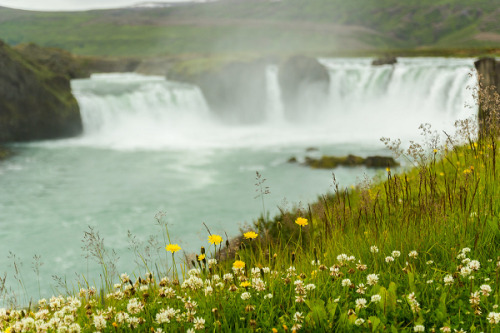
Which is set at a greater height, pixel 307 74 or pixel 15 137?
pixel 307 74

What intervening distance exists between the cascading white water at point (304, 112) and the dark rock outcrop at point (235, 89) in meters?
0.58

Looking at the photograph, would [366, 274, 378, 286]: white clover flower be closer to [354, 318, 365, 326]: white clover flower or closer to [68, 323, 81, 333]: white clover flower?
[354, 318, 365, 326]: white clover flower

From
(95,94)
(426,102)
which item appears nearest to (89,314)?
(95,94)

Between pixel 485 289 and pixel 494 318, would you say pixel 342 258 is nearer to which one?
pixel 485 289

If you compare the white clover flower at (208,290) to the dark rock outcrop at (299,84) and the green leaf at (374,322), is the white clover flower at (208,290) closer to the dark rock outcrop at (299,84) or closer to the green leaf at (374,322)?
the green leaf at (374,322)

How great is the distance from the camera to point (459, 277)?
3340 mm

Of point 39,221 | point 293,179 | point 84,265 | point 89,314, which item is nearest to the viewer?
point 89,314

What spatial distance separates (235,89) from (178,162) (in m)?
16.8

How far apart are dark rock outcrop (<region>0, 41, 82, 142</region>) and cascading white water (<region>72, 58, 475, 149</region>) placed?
176 cm

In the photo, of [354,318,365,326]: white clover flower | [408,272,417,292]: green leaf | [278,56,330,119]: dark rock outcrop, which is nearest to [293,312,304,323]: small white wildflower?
[354,318,365,326]: white clover flower

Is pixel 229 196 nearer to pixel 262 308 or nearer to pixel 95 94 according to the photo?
pixel 262 308

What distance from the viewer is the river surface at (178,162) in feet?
43.1

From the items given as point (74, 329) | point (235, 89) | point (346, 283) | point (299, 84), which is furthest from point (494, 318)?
point (299, 84)

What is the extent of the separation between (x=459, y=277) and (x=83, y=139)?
2951 cm
